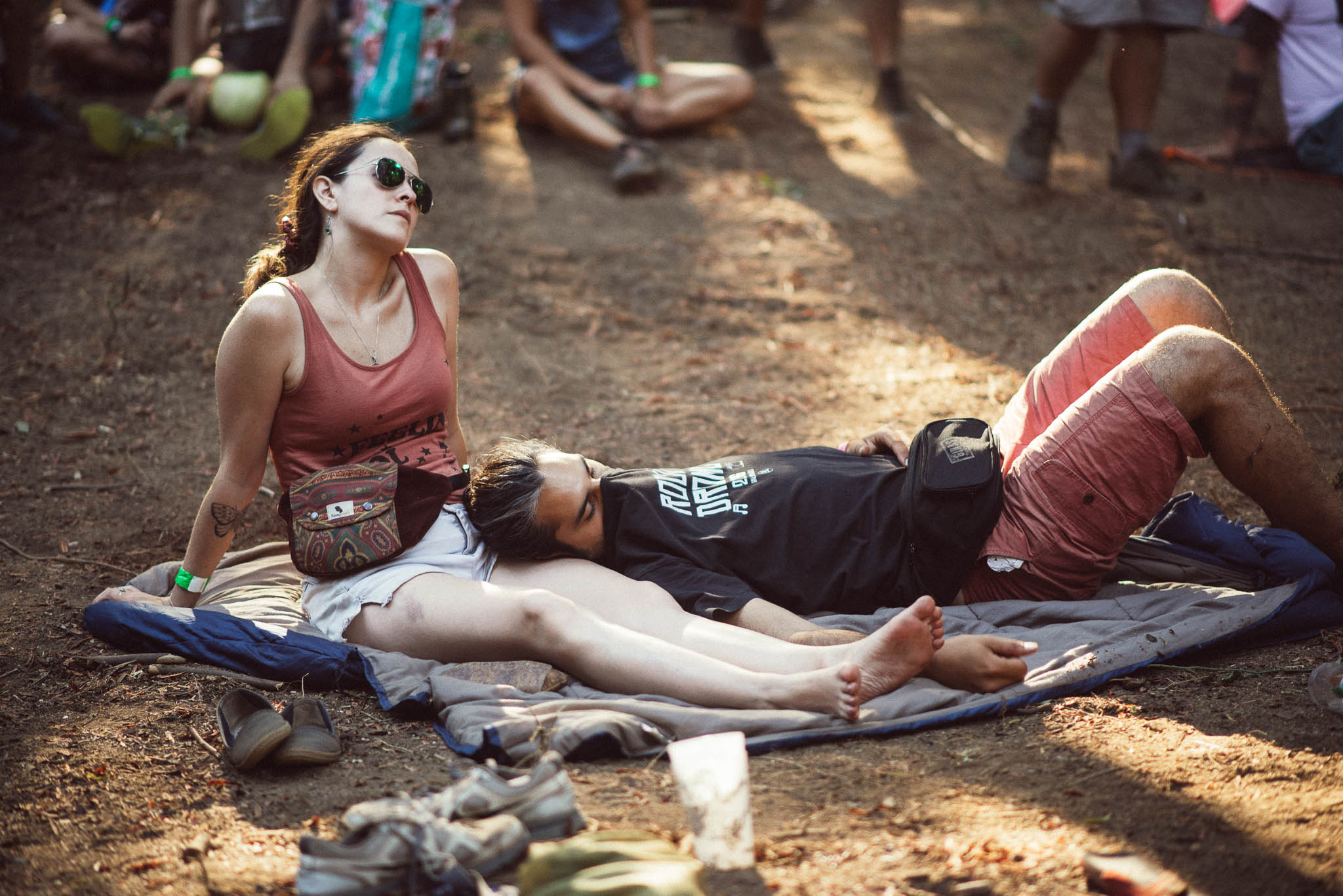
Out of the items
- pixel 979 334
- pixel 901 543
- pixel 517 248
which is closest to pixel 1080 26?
pixel 979 334

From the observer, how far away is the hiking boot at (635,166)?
5.70 metres

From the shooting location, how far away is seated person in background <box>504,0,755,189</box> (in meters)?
5.95

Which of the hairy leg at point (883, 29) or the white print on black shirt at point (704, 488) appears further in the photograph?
the hairy leg at point (883, 29)

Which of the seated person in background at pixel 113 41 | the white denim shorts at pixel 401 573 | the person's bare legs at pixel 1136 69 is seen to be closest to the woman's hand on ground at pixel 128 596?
the white denim shorts at pixel 401 573

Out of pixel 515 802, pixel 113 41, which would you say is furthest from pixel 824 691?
pixel 113 41

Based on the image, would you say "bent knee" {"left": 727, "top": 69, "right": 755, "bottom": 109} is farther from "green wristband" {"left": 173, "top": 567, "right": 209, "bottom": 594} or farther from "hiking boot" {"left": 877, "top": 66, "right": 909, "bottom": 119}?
"green wristband" {"left": 173, "top": 567, "right": 209, "bottom": 594}

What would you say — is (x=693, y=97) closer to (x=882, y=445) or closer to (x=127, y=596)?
(x=882, y=445)

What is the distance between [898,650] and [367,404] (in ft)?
5.02

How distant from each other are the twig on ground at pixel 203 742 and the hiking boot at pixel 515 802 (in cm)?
55

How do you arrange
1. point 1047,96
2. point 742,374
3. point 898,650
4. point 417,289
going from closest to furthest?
point 898,650 < point 417,289 < point 742,374 < point 1047,96

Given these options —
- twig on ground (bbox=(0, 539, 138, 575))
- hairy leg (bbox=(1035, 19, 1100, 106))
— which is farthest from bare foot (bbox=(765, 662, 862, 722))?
hairy leg (bbox=(1035, 19, 1100, 106))

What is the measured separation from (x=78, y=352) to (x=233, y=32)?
8.12ft

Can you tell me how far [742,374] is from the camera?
448 cm

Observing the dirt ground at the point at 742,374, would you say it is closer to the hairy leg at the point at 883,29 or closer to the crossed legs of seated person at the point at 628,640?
the crossed legs of seated person at the point at 628,640
